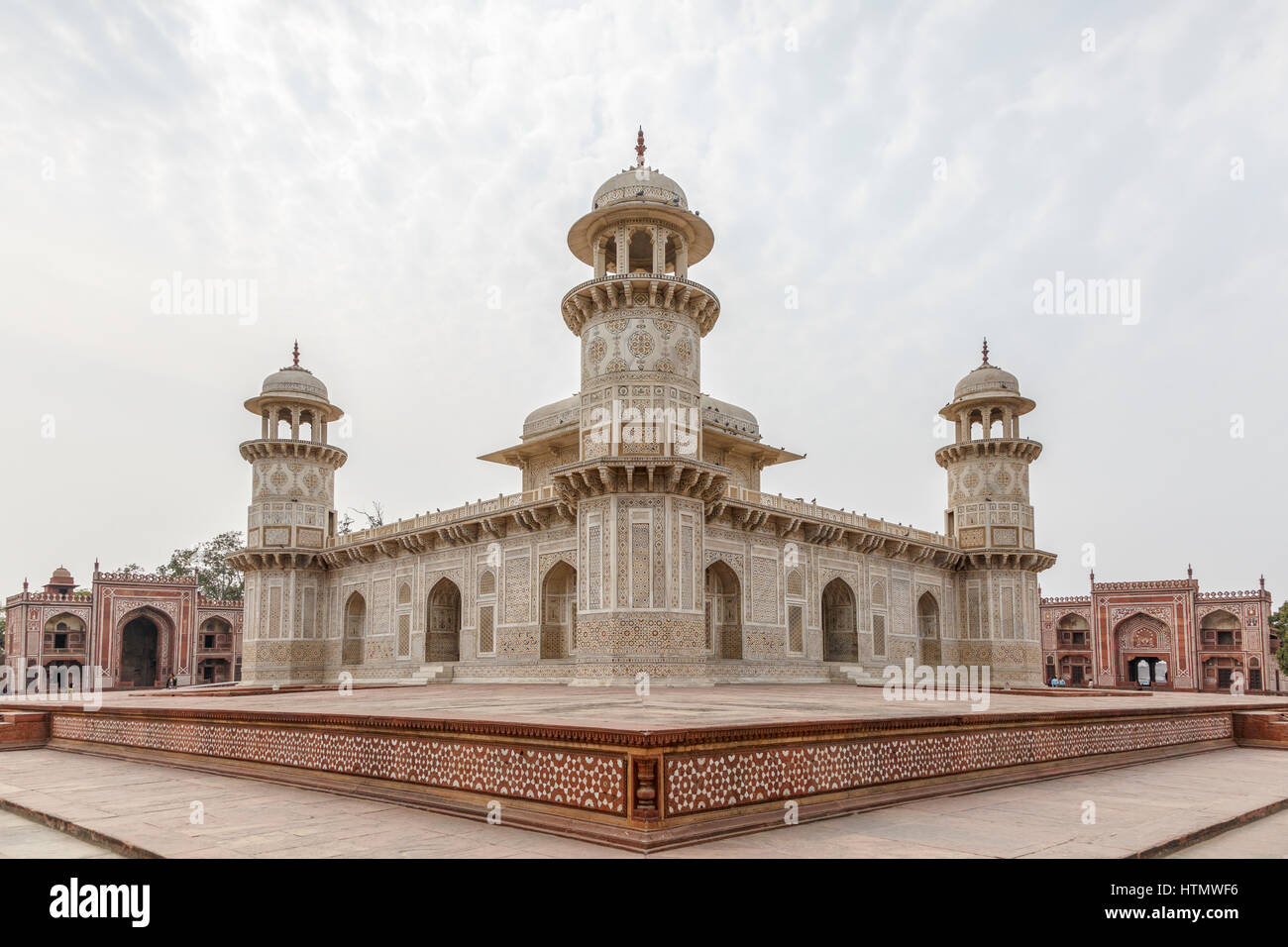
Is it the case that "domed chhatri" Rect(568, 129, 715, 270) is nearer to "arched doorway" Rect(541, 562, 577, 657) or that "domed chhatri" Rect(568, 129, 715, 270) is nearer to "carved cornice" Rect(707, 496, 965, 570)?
"carved cornice" Rect(707, 496, 965, 570)

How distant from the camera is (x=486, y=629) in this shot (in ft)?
75.3

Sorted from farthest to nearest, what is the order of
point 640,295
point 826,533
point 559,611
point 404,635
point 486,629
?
point 404,635, point 826,533, point 486,629, point 559,611, point 640,295

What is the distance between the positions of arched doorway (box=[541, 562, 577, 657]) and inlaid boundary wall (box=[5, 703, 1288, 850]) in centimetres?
1256

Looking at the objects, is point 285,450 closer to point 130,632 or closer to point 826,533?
point 826,533

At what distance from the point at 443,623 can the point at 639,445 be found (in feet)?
32.7

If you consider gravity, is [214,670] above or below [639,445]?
below

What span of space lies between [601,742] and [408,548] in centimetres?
2153

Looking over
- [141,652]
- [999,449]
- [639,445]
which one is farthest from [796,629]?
[141,652]

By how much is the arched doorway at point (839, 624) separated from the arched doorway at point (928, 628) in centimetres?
337

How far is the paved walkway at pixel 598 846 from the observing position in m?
4.69

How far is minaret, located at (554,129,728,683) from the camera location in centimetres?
1744

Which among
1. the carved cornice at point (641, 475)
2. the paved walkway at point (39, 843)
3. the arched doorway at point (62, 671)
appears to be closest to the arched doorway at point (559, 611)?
the carved cornice at point (641, 475)
